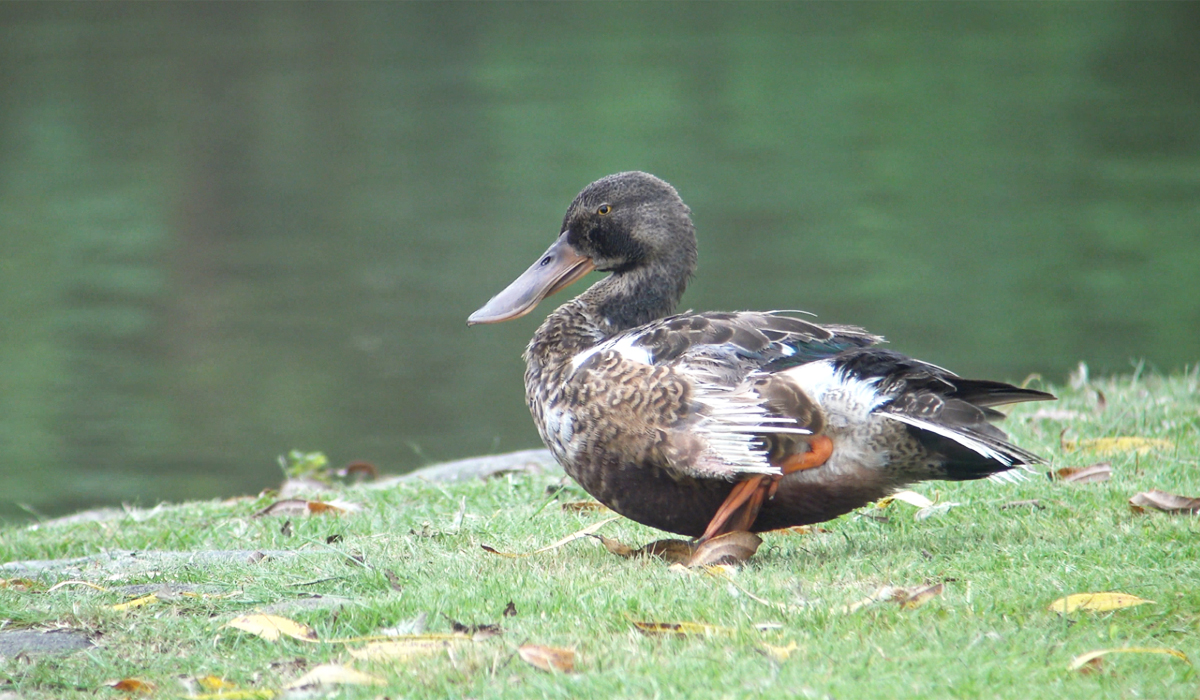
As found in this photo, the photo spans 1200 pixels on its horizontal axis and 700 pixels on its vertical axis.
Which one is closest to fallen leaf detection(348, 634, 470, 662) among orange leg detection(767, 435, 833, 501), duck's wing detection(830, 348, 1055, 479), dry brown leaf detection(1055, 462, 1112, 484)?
orange leg detection(767, 435, 833, 501)

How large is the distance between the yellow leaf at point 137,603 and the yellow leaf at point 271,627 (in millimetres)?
352

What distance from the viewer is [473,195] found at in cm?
2002

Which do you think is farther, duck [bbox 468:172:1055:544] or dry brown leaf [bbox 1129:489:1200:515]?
dry brown leaf [bbox 1129:489:1200:515]

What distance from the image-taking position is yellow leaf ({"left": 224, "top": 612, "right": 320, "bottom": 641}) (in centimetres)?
324

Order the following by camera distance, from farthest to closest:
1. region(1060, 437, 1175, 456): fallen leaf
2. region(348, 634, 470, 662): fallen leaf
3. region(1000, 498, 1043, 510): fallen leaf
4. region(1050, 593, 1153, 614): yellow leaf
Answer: region(1060, 437, 1175, 456): fallen leaf, region(1000, 498, 1043, 510): fallen leaf, region(1050, 593, 1153, 614): yellow leaf, region(348, 634, 470, 662): fallen leaf

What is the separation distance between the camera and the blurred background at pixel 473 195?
12.3 m

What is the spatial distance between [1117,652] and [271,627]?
1.88 metres

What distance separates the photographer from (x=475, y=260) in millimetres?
16531

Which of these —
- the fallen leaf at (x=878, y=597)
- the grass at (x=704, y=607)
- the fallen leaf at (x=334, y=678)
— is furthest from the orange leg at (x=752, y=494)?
the fallen leaf at (x=334, y=678)

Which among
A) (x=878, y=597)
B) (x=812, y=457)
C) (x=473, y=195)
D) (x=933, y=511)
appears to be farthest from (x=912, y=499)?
(x=473, y=195)

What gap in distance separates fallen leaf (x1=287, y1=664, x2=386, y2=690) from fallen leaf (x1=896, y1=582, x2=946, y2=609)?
1.22 m

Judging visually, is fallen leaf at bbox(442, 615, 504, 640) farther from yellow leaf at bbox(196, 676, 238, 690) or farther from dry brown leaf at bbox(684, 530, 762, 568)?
dry brown leaf at bbox(684, 530, 762, 568)

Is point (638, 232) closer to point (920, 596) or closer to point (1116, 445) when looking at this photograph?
point (920, 596)

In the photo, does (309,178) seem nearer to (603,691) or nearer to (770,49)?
(770,49)
